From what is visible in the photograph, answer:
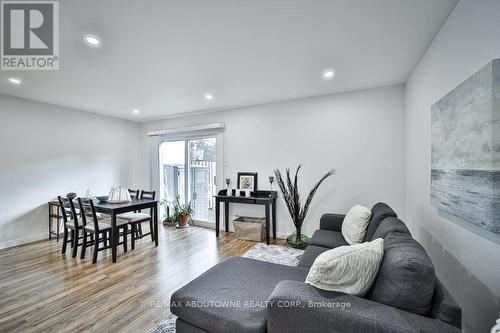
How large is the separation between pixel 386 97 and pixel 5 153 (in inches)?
242

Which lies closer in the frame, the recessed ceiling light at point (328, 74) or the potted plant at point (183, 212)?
the recessed ceiling light at point (328, 74)

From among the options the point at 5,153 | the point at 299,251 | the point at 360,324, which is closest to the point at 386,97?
the point at 299,251

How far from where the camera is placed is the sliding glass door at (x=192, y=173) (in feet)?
15.7

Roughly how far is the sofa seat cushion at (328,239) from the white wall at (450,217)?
2.72ft

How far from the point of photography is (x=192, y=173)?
5.01 m

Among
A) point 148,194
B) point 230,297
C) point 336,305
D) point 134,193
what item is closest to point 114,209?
point 148,194

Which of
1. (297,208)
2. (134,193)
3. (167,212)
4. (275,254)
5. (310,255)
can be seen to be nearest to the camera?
(310,255)

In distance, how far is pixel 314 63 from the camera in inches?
98.3

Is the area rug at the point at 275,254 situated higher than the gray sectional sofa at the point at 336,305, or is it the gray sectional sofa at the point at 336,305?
the gray sectional sofa at the point at 336,305

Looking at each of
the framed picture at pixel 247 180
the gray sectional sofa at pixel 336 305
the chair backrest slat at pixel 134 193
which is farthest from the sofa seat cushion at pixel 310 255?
the chair backrest slat at pixel 134 193

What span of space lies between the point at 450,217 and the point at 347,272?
46.3 inches

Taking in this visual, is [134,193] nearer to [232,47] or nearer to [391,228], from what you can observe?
[232,47]

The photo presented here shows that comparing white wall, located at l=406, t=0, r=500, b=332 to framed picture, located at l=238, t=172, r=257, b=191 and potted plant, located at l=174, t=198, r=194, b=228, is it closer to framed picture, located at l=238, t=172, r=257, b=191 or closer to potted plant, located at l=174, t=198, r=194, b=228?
framed picture, located at l=238, t=172, r=257, b=191

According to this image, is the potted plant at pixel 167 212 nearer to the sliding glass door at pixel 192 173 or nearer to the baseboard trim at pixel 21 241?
the sliding glass door at pixel 192 173
